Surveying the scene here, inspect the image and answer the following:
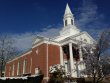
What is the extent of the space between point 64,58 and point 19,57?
18199 millimetres

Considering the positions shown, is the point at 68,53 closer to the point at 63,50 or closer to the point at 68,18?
the point at 63,50

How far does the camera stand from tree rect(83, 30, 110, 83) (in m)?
21.4

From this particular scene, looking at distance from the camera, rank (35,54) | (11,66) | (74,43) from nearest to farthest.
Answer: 1. (74,43)
2. (35,54)
3. (11,66)

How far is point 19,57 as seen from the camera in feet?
163

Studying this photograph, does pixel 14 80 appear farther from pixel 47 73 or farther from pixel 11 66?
pixel 11 66

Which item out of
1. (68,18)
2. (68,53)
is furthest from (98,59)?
(68,18)

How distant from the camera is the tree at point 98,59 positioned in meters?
21.4

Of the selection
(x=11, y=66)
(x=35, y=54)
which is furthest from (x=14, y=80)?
(x=11, y=66)

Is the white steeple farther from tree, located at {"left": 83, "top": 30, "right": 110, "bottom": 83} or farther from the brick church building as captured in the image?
tree, located at {"left": 83, "top": 30, "right": 110, "bottom": 83}

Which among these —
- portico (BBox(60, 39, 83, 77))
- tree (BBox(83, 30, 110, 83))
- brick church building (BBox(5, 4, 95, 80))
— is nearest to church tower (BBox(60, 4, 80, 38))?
brick church building (BBox(5, 4, 95, 80))

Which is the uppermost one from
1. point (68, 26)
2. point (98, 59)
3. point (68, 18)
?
point (68, 18)

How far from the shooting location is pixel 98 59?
22000 millimetres

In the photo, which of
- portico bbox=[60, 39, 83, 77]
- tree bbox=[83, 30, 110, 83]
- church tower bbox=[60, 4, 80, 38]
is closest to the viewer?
tree bbox=[83, 30, 110, 83]

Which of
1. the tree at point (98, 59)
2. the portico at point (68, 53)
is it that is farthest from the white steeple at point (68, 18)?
the tree at point (98, 59)
